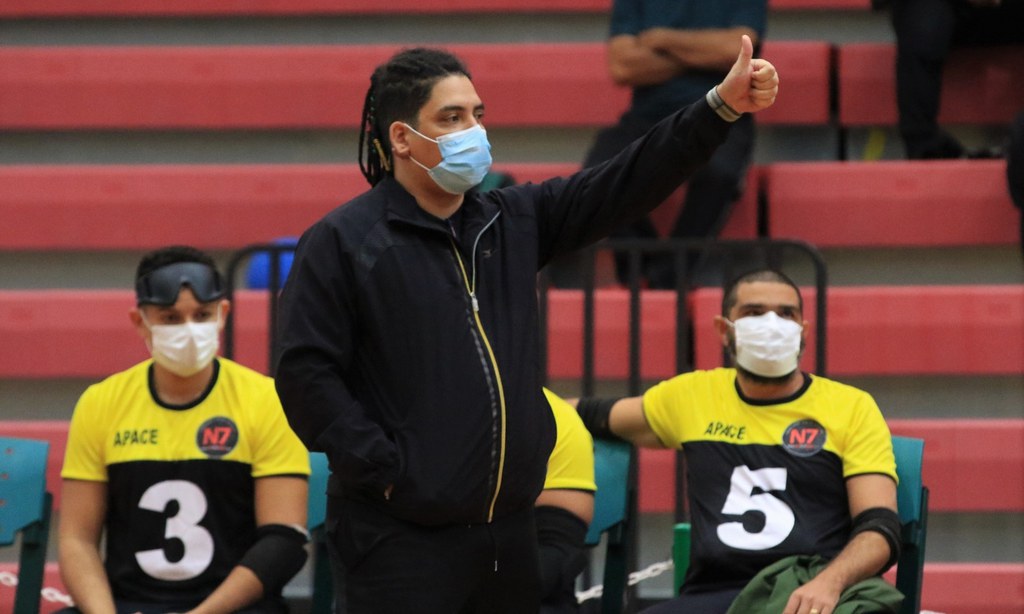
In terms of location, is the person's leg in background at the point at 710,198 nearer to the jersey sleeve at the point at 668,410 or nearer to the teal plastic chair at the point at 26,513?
the jersey sleeve at the point at 668,410

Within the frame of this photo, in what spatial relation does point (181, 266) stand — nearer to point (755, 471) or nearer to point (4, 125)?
point (755, 471)

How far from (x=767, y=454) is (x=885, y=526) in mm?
394

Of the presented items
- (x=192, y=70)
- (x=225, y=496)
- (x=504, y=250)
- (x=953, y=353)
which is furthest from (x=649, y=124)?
(x=504, y=250)

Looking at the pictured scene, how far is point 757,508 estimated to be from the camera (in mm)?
4199

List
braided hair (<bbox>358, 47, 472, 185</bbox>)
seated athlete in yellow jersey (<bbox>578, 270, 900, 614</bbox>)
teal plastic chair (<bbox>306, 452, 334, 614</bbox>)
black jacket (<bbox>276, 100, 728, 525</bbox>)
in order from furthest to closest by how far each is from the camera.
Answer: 1. teal plastic chair (<bbox>306, 452, 334, 614</bbox>)
2. seated athlete in yellow jersey (<bbox>578, 270, 900, 614</bbox>)
3. braided hair (<bbox>358, 47, 472, 185</bbox>)
4. black jacket (<bbox>276, 100, 728, 525</bbox>)

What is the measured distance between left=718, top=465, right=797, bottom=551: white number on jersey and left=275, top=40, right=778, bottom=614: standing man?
1.18 metres

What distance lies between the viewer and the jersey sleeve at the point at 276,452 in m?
4.29

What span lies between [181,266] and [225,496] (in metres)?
0.63

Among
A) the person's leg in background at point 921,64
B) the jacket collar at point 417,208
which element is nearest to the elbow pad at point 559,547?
the jacket collar at point 417,208

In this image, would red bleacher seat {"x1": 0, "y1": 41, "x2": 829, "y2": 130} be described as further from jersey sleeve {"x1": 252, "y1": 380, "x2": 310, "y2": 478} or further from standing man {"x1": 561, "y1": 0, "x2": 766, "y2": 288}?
jersey sleeve {"x1": 252, "y1": 380, "x2": 310, "y2": 478}

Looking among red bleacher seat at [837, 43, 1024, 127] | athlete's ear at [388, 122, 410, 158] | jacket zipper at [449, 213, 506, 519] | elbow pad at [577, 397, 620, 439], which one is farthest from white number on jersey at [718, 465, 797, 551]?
red bleacher seat at [837, 43, 1024, 127]

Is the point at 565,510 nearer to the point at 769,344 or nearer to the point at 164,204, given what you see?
the point at 769,344

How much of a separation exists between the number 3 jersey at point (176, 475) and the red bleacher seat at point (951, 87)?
338 cm

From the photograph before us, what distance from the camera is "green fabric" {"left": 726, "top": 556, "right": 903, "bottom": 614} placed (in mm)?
3896
